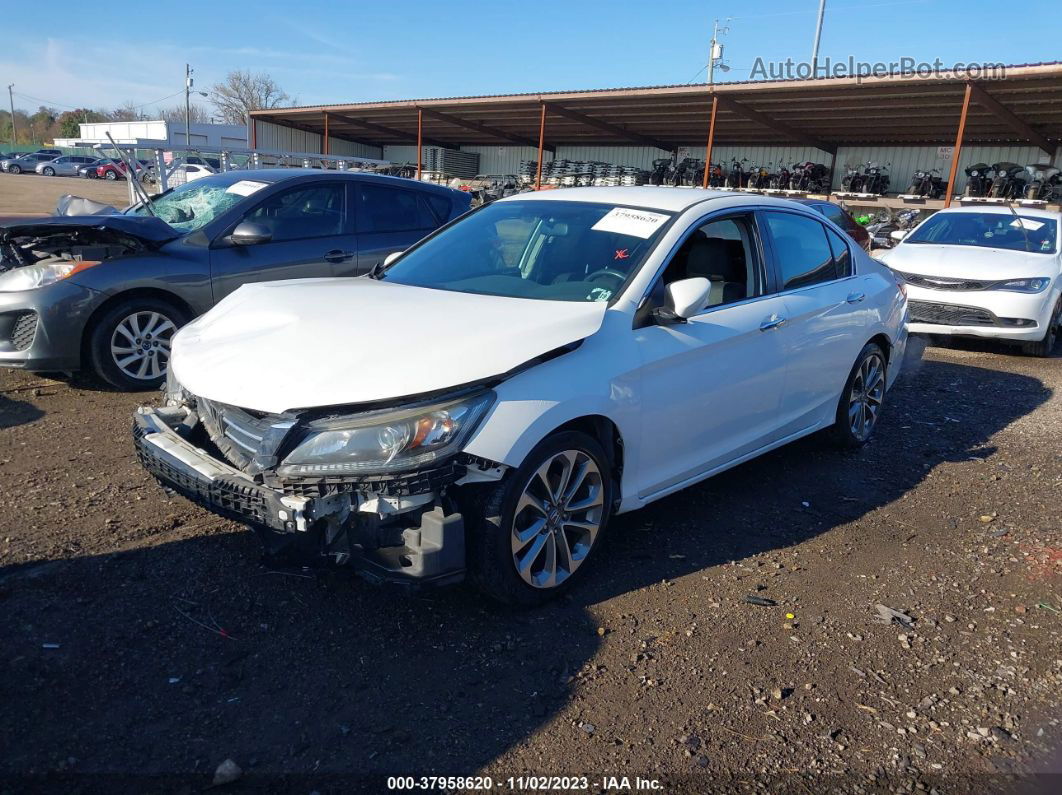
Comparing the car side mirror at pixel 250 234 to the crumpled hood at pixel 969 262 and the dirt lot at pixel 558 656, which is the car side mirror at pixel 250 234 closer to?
the dirt lot at pixel 558 656

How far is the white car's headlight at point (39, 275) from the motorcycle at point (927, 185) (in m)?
25.0

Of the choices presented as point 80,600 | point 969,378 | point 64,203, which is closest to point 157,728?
point 80,600

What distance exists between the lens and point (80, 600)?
320 cm

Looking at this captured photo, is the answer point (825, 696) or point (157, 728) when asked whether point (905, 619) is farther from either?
point (157, 728)

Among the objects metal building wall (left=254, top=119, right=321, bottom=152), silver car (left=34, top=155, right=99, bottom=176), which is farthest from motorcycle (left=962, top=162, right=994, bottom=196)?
silver car (left=34, top=155, right=99, bottom=176)

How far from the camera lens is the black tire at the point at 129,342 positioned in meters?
5.77

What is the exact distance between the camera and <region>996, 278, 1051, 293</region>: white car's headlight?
28.1ft

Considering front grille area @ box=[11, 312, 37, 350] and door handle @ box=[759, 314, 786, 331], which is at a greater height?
door handle @ box=[759, 314, 786, 331]

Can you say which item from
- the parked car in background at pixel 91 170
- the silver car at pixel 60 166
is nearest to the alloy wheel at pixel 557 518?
the parked car in background at pixel 91 170

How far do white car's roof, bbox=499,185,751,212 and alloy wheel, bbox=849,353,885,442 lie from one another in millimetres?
1572

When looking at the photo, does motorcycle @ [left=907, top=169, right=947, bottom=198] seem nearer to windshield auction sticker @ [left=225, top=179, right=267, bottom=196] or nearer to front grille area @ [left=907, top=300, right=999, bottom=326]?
front grille area @ [left=907, top=300, right=999, bottom=326]

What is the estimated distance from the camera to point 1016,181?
926 inches

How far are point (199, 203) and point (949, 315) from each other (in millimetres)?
7642

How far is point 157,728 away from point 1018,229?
10.5 m
